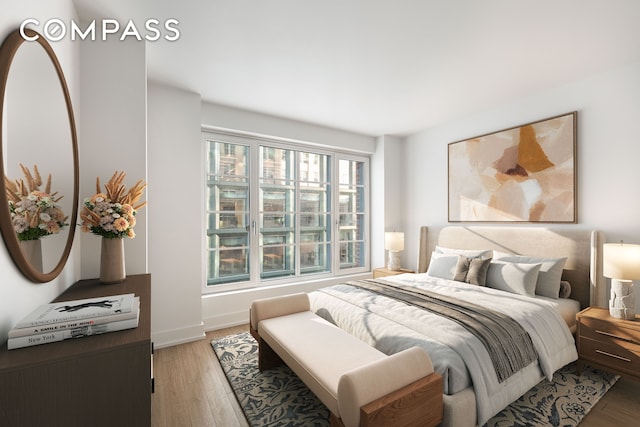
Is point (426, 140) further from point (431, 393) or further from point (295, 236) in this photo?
point (431, 393)

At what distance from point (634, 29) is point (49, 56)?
12.2 ft

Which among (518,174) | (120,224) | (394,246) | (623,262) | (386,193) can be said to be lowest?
(394,246)

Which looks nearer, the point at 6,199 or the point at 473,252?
the point at 6,199

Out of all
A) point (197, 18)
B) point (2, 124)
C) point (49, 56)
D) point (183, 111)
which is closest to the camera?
point (2, 124)

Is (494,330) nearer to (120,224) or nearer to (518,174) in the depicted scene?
(518,174)

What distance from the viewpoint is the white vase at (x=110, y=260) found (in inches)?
73.1

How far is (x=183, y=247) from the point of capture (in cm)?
298

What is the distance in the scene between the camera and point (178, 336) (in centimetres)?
290

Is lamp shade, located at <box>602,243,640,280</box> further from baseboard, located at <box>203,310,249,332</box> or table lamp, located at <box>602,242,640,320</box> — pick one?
baseboard, located at <box>203,310,249,332</box>

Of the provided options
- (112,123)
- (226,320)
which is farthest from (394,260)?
(112,123)

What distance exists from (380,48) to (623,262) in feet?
8.18

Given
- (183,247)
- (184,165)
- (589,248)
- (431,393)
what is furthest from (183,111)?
(589,248)

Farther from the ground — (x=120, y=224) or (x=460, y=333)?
(x=120, y=224)

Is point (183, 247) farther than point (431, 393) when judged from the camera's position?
Yes
